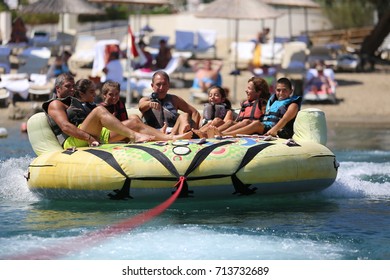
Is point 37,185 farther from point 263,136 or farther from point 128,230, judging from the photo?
point 263,136

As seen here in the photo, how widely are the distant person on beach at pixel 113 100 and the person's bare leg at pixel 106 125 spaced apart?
33 cm

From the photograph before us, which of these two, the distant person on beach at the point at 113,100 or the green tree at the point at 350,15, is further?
the green tree at the point at 350,15

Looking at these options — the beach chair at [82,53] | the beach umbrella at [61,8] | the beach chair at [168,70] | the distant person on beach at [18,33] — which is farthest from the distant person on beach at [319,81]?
the distant person on beach at [18,33]

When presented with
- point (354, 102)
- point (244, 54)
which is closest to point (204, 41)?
point (244, 54)

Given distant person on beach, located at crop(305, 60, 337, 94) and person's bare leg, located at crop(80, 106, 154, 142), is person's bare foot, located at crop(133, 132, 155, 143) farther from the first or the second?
distant person on beach, located at crop(305, 60, 337, 94)

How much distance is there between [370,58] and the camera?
997 inches

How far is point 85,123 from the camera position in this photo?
31.1 feet

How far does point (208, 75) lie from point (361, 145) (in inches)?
197

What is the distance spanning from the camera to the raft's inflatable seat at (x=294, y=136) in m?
9.61

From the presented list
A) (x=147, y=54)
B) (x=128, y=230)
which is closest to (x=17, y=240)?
(x=128, y=230)

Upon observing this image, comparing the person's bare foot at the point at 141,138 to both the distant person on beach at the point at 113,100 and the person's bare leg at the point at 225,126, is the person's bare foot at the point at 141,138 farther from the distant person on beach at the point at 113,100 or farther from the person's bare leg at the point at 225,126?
the person's bare leg at the point at 225,126

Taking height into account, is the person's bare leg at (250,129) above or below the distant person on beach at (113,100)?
below
